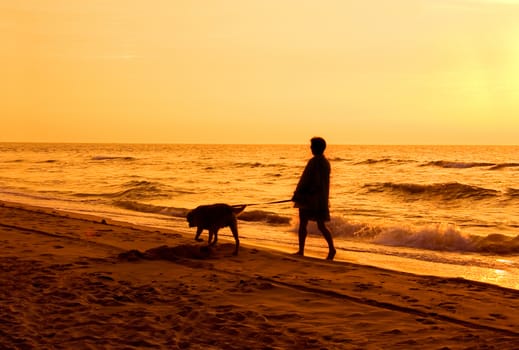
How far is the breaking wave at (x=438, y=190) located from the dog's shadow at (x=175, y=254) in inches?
639

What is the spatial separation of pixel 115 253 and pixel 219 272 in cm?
195

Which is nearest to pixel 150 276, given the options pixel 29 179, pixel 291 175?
pixel 29 179

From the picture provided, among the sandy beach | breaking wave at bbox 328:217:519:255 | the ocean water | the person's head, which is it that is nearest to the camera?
the sandy beach

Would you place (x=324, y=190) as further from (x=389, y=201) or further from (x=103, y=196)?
(x=103, y=196)

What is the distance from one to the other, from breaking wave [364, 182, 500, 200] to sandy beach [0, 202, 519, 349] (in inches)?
635

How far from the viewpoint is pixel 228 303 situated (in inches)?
228

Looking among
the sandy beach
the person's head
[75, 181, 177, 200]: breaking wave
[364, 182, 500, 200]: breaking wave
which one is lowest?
[75, 181, 177, 200]: breaking wave

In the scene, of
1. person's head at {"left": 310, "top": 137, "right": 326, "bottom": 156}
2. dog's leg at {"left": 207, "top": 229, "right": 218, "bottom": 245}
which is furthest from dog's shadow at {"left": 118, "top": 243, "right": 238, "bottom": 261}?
person's head at {"left": 310, "top": 137, "right": 326, "bottom": 156}

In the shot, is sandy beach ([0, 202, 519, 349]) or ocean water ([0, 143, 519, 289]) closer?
sandy beach ([0, 202, 519, 349])

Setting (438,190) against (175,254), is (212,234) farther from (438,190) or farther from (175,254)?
(438,190)

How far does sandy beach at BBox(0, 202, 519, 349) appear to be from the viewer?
4699 millimetres

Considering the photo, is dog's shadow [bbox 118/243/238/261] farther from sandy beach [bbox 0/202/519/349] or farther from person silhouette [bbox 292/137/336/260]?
person silhouette [bbox 292/137/336/260]

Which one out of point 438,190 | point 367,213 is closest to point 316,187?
point 367,213

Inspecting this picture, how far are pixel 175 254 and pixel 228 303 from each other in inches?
104
